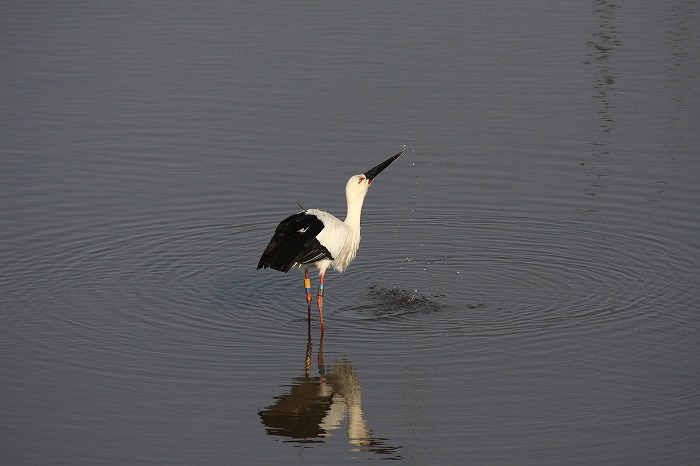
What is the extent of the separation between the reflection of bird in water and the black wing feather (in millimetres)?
1173

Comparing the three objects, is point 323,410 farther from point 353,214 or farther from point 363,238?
point 363,238

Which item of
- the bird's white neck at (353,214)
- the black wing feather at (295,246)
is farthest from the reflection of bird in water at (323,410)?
the bird's white neck at (353,214)

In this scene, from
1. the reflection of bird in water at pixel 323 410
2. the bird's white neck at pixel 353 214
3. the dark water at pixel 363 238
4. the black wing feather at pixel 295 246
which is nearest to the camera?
the reflection of bird in water at pixel 323 410

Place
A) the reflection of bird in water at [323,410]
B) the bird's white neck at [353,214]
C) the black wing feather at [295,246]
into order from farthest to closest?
the bird's white neck at [353,214] < the black wing feather at [295,246] < the reflection of bird in water at [323,410]

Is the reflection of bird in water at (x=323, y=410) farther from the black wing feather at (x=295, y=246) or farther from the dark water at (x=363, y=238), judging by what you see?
the black wing feather at (x=295, y=246)

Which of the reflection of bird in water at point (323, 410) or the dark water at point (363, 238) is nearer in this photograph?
the reflection of bird in water at point (323, 410)

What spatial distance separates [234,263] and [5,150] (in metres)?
5.43

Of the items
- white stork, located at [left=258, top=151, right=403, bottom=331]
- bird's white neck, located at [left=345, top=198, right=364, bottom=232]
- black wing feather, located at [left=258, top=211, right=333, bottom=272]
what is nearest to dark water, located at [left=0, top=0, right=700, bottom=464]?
white stork, located at [left=258, top=151, right=403, bottom=331]

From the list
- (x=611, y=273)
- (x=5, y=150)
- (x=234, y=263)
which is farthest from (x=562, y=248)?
(x=5, y=150)

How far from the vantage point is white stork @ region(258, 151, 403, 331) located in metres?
11.5

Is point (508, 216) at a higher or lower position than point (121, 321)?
higher

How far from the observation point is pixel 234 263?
13.5m

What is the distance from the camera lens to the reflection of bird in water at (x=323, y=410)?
30.5 feet

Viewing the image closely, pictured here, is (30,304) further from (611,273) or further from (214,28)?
(214,28)
